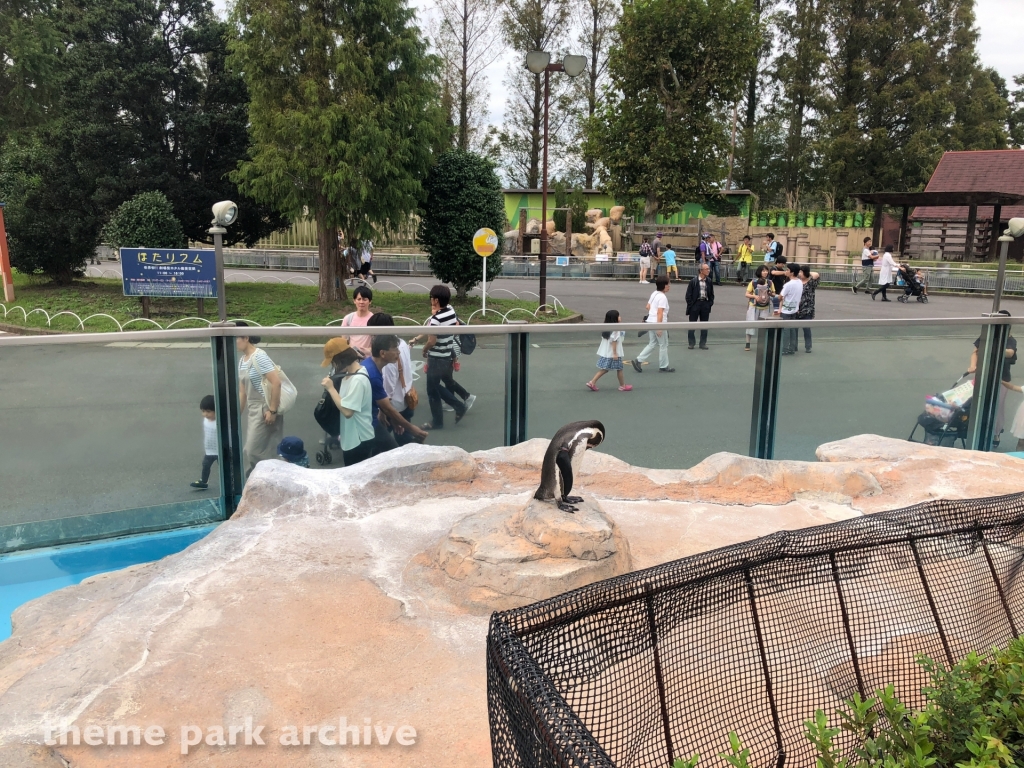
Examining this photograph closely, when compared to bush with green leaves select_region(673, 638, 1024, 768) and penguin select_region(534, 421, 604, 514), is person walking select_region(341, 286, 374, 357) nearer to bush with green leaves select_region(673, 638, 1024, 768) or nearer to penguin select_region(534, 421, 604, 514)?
penguin select_region(534, 421, 604, 514)

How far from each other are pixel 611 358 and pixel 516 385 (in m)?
0.81

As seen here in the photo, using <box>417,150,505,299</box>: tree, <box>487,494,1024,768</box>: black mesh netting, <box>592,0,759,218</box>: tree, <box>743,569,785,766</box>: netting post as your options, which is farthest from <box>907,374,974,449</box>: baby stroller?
<box>592,0,759,218</box>: tree

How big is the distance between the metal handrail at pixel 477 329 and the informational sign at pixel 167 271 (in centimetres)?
1087

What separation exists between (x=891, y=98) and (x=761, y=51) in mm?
8006

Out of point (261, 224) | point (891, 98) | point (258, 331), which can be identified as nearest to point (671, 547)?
point (258, 331)

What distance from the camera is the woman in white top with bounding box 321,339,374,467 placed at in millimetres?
5930

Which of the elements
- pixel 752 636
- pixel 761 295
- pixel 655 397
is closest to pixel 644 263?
pixel 761 295

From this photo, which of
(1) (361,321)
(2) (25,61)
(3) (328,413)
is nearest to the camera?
(3) (328,413)

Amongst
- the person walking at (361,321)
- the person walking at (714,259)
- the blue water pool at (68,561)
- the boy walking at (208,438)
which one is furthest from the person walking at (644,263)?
the blue water pool at (68,561)

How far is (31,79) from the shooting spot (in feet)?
97.3

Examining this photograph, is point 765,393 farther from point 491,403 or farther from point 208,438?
point 208,438

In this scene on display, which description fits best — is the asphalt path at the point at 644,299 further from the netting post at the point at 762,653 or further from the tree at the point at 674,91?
the netting post at the point at 762,653

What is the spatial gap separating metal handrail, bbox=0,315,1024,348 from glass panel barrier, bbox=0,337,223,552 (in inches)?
2.3

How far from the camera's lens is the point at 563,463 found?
15.0 feet
